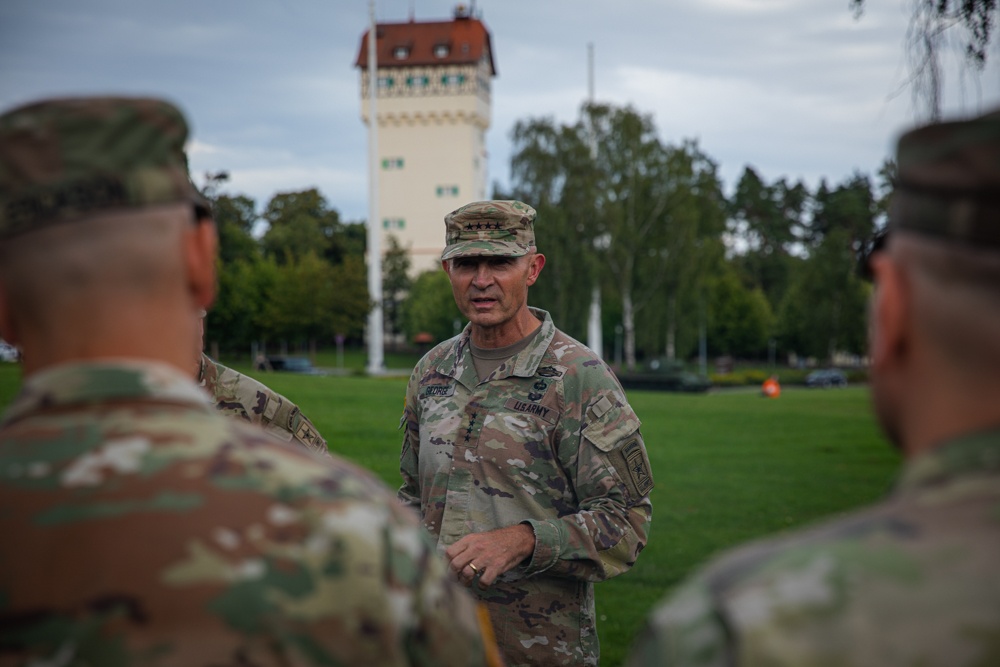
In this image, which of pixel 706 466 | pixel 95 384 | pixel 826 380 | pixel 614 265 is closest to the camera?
pixel 95 384

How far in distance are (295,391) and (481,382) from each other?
2272cm

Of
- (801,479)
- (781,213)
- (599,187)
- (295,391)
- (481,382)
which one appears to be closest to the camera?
(481,382)

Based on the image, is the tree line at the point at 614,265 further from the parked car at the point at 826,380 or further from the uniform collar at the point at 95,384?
the uniform collar at the point at 95,384

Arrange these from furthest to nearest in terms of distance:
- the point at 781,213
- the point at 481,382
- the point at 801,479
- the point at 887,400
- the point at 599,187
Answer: the point at 781,213 → the point at 599,187 → the point at 801,479 → the point at 481,382 → the point at 887,400

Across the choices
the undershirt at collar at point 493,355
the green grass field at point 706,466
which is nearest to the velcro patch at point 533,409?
the undershirt at collar at point 493,355

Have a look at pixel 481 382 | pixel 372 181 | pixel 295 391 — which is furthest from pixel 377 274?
pixel 481 382

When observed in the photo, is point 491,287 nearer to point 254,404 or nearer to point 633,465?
point 633,465

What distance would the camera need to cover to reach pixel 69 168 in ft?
6.16

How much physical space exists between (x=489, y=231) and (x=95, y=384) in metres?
2.96

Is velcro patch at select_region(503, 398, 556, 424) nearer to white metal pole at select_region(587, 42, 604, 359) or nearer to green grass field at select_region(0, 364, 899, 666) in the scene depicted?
green grass field at select_region(0, 364, 899, 666)

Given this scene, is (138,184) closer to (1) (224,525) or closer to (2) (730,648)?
(1) (224,525)

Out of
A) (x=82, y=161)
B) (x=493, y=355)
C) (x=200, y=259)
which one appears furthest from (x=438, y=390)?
(x=82, y=161)

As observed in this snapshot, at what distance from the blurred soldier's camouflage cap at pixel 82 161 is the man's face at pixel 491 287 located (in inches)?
106

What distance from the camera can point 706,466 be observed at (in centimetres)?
1803
